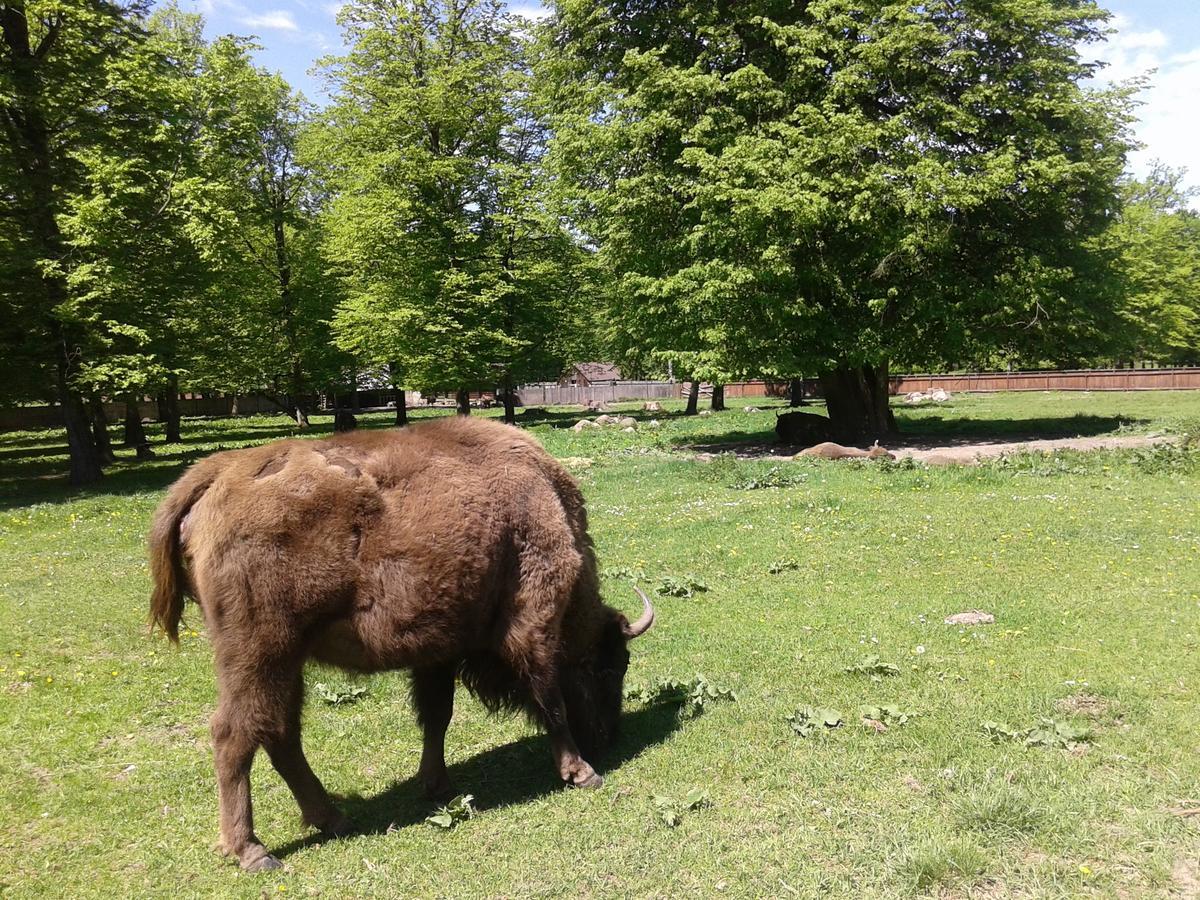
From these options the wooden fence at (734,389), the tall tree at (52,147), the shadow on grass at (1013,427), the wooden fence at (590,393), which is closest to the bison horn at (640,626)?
the tall tree at (52,147)

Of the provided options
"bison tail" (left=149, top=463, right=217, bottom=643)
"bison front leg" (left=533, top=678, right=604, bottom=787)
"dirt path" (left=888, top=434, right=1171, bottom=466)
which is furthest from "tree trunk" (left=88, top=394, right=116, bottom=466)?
"bison front leg" (left=533, top=678, right=604, bottom=787)

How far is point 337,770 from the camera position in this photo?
19.9ft

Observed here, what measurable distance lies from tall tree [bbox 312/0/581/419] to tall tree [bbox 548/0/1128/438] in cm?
935

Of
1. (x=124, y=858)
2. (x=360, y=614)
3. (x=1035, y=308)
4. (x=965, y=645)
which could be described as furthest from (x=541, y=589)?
(x=1035, y=308)

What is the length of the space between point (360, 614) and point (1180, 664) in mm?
6584

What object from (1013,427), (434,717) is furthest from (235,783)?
(1013,427)

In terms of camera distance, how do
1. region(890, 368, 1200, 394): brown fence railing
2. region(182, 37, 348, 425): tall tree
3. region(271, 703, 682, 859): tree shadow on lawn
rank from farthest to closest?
1. region(890, 368, 1200, 394): brown fence railing
2. region(182, 37, 348, 425): tall tree
3. region(271, 703, 682, 859): tree shadow on lawn

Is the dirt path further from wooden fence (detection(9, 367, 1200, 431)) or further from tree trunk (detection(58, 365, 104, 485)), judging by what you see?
wooden fence (detection(9, 367, 1200, 431))

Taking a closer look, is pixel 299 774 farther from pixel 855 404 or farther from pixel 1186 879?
pixel 855 404

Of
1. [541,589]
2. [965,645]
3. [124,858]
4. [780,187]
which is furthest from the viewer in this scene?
[780,187]

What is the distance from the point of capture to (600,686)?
616 cm

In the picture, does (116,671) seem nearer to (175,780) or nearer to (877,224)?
(175,780)

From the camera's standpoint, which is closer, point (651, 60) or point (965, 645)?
point (965, 645)

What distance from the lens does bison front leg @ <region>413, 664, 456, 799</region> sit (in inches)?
221
